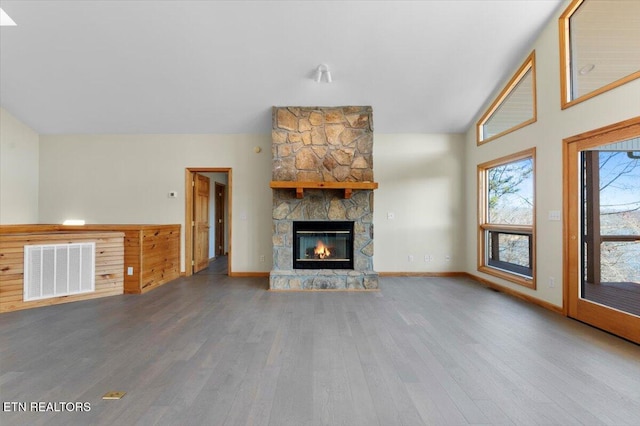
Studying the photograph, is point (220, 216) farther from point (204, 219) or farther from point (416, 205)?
point (416, 205)

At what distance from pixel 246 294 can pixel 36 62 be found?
4285 millimetres

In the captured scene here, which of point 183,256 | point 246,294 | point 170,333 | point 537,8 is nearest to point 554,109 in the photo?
point 537,8

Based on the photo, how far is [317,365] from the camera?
220 cm

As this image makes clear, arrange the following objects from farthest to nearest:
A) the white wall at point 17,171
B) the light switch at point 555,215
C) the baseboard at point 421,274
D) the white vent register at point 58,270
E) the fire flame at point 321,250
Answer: the baseboard at point 421,274 < the white wall at point 17,171 < the fire flame at point 321,250 < the white vent register at point 58,270 < the light switch at point 555,215

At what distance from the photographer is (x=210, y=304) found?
3.73 meters

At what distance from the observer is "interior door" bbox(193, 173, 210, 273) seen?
5707 millimetres

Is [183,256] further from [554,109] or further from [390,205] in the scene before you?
[554,109]

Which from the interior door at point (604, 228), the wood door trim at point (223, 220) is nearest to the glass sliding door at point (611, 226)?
the interior door at point (604, 228)

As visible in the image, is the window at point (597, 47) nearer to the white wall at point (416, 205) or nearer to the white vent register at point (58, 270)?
the white wall at point (416, 205)

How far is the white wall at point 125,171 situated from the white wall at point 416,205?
2.36 metres

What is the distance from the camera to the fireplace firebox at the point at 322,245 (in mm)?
4707

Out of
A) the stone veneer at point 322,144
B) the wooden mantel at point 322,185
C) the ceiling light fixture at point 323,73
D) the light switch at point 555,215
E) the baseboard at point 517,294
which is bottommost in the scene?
the baseboard at point 517,294

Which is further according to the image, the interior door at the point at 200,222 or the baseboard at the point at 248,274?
the interior door at the point at 200,222

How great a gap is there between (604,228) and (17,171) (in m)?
8.56
